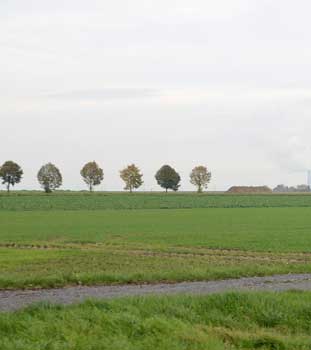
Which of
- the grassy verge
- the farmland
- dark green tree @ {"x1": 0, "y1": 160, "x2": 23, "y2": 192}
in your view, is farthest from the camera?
dark green tree @ {"x1": 0, "y1": 160, "x2": 23, "y2": 192}

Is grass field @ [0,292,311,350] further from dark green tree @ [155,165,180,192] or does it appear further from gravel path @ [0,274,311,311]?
dark green tree @ [155,165,180,192]

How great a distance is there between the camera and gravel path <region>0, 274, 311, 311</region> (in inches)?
580

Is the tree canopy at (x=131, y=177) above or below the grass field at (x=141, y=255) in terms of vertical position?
above

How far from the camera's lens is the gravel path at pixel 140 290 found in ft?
48.4

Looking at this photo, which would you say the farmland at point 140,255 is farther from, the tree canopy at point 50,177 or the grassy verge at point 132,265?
the tree canopy at point 50,177

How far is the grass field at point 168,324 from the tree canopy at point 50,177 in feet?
576

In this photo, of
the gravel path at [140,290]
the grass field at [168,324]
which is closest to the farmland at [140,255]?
the gravel path at [140,290]

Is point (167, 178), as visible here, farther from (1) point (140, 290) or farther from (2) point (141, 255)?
(1) point (140, 290)

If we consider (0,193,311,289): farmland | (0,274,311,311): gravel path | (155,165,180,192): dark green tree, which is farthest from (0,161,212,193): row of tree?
(0,274,311,311): gravel path

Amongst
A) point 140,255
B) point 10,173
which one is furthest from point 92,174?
point 140,255

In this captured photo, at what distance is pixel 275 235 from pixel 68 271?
23.1m

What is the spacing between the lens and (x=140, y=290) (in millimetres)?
16484

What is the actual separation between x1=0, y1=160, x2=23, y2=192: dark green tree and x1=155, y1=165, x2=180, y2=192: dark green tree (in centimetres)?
4014

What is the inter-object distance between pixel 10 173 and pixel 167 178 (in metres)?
45.4
